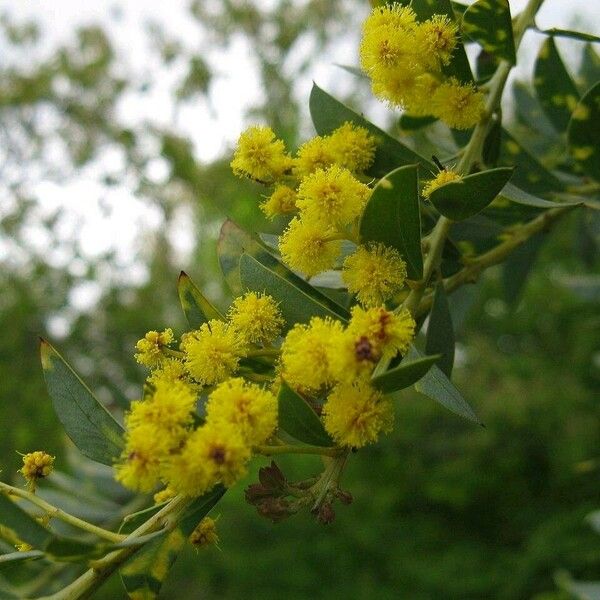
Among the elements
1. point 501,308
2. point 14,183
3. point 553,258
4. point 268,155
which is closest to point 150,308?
point 14,183

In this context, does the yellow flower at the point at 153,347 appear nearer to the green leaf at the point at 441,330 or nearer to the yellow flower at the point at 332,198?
the yellow flower at the point at 332,198

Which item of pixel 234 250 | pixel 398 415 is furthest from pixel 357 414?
pixel 398 415

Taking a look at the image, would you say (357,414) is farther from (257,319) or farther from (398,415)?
(398,415)

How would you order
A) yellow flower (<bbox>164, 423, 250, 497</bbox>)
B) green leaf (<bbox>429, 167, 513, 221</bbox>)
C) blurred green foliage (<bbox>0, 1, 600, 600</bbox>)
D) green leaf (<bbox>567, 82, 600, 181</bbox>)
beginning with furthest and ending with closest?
blurred green foliage (<bbox>0, 1, 600, 600</bbox>) < green leaf (<bbox>567, 82, 600, 181</bbox>) < green leaf (<bbox>429, 167, 513, 221</bbox>) < yellow flower (<bbox>164, 423, 250, 497</bbox>)

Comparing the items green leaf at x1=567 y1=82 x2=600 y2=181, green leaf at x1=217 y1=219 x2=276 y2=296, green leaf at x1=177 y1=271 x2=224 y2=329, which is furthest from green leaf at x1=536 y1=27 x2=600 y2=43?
green leaf at x1=177 y1=271 x2=224 y2=329

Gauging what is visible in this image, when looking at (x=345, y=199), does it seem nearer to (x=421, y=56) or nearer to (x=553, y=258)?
(x=421, y=56)

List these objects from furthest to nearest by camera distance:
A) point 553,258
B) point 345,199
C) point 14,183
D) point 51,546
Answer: point 553,258, point 14,183, point 345,199, point 51,546

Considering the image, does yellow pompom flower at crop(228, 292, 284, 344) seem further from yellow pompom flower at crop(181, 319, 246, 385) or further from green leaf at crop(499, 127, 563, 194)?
green leaf at crop(499, 127, 563, 194)
